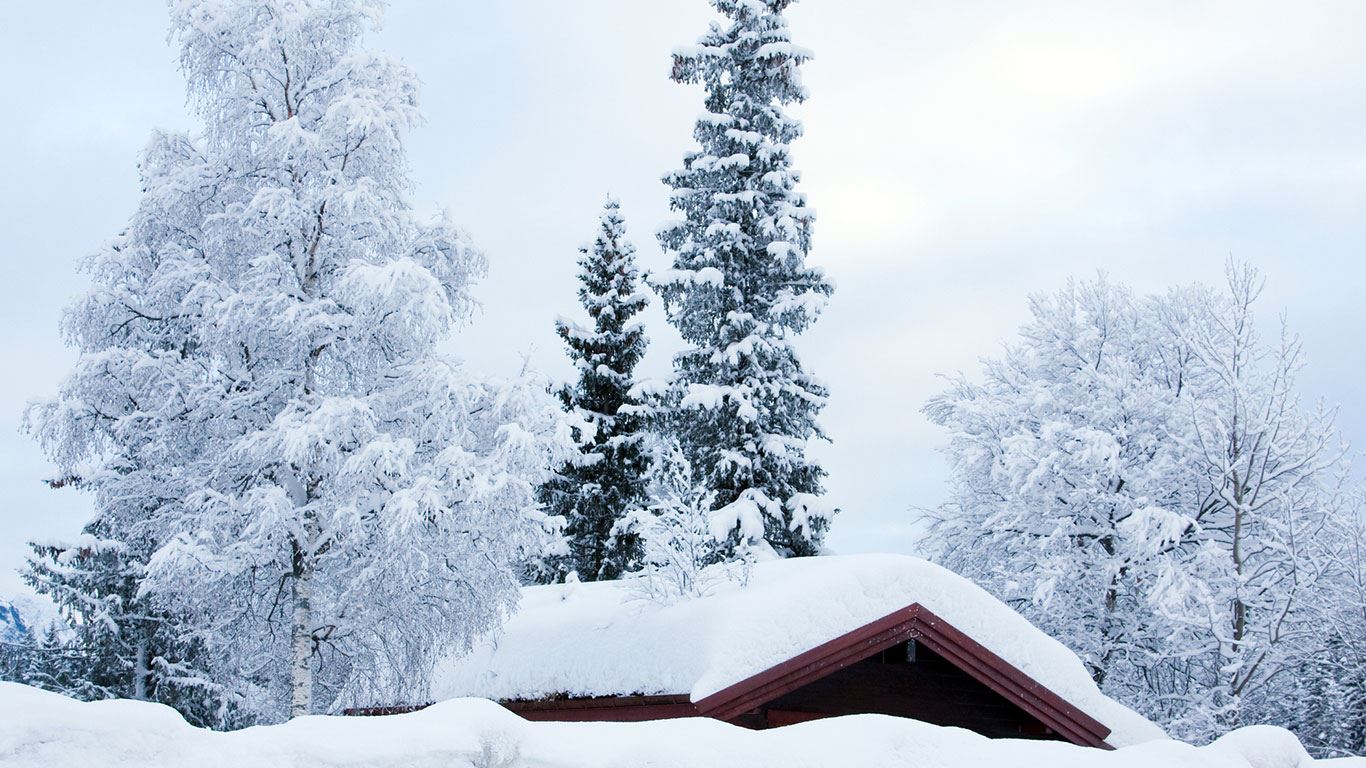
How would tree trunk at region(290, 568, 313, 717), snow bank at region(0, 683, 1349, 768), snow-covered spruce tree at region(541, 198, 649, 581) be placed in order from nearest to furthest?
snow bank at region(0, 683, 1349, 768) → tree trunk at region(290, 568, 313, 717) → snow-covered spruce tree at region(541, 198, 649, 581)

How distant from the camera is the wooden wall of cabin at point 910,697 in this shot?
13266 millimetres

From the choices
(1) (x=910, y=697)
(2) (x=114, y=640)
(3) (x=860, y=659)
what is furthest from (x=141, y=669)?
(3) (x=860, y=659)

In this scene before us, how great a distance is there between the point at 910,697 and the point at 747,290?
14.8 metres

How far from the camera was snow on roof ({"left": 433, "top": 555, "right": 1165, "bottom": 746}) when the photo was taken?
40.3 feet

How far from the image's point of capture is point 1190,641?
76.7 feet

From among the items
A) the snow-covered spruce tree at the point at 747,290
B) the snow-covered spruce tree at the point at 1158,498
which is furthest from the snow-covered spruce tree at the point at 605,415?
the snow-covered spruce tree at the point at 1158,498

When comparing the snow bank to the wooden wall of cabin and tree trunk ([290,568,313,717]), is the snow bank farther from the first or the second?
tree trunk ([290,568,313,717])

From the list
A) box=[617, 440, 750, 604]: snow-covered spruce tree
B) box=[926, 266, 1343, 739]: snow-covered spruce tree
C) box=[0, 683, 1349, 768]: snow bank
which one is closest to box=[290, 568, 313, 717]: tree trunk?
box=[617, 440, 750, 604]: snow-covered spruce tree

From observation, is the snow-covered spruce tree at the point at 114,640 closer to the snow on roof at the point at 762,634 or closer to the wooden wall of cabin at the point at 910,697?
the snow on roof at the point at 762,634

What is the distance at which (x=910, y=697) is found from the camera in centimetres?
1387

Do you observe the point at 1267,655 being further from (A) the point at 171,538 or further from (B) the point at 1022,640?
(A) the point at 171,538

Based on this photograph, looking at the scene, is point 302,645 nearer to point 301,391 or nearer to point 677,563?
point 301,391

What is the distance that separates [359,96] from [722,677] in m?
9.84

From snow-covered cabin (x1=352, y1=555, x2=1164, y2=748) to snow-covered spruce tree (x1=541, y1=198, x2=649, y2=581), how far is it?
51.6 ft
